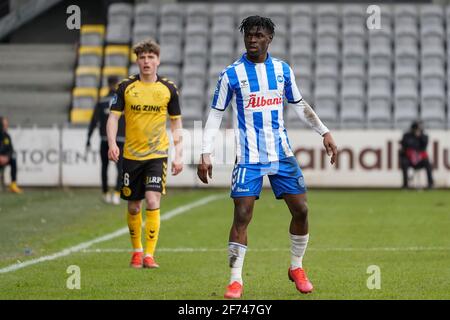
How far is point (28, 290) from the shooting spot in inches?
374

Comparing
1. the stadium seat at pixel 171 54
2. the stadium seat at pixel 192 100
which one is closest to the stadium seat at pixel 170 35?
the stadium seat at pixel 171 54

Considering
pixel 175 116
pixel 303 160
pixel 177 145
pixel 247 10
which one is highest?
pixel 247 10

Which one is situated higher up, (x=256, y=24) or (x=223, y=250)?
(x=256, y=24)

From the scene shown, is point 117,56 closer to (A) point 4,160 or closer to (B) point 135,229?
(A) point 4,160

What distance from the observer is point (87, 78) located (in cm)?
3058

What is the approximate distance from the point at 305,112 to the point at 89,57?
22.2 meters

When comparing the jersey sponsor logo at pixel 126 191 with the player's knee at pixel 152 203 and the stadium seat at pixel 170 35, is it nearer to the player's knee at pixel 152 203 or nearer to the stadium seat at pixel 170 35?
the player's knee at pixel 152 203

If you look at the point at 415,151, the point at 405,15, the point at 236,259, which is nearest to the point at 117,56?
the point at 405,15

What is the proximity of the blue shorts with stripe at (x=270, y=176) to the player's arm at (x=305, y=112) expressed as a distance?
32 centimetres

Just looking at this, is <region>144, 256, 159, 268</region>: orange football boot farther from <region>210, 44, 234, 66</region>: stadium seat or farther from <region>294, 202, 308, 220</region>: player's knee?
<region>210, 44, 234, 66</region>: stadium seat

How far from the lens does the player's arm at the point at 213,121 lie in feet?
29.7

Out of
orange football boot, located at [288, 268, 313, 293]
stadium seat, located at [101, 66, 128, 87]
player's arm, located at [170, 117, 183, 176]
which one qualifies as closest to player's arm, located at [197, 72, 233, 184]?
orange football boot, located at [288, 268, 313, 293]
